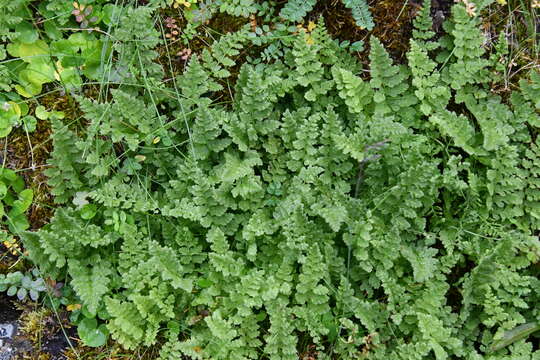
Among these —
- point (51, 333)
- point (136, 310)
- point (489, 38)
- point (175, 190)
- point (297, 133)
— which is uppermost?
point (489, 38)

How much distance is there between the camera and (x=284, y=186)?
413 cm

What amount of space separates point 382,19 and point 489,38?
792 mm

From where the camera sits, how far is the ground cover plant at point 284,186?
3818 millimetres

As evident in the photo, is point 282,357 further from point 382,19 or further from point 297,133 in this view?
point 382,19

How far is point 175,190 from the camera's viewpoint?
158 inches

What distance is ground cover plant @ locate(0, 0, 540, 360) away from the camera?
3.82 meters

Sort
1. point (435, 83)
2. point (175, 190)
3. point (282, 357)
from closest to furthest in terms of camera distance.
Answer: point (282, 357) < point (175, 190) < point (435, 83)

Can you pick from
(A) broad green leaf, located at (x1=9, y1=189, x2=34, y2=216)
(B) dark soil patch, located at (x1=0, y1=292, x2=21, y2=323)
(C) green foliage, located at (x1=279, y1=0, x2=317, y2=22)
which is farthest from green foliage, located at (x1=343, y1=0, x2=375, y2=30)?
(B) dark soil patch, located at (x1=0, y1=292, x2=21, y2=323)

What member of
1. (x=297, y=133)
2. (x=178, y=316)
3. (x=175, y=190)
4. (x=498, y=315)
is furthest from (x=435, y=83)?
(x=178, y=316)

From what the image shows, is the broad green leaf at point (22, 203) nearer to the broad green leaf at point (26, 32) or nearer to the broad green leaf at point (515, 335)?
the broad green leaf at point (26, 32)

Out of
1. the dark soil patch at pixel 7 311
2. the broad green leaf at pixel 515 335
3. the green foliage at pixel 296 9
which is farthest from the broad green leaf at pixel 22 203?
the broad green leaf at pixel 515 335

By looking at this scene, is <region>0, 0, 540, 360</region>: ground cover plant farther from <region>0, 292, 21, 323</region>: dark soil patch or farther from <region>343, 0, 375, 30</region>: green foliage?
<region>0, 292, 21, 323</region>: dark soil patch

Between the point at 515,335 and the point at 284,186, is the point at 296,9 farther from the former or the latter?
the point at 515,335

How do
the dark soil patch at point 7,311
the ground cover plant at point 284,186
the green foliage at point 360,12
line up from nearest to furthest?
the ground cover plant at point 284,186 → the dark soil patch at point 7,311 → the green foliage at point 360,12
